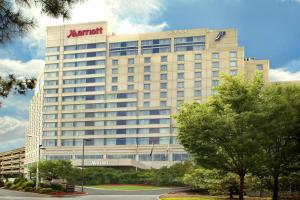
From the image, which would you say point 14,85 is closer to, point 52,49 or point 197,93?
point 197,93

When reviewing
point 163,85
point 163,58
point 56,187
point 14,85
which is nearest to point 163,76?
point 163,85

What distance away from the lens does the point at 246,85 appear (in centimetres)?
4306

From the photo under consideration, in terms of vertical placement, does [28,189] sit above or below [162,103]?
below

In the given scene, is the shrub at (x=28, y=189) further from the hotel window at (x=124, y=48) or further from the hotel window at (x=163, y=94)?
the hotel window at (x=124, y=48)

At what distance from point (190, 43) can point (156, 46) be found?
10.2 metres

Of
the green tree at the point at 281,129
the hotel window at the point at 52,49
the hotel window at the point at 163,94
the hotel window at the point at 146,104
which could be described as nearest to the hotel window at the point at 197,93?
the hotel window at the point at 163,94

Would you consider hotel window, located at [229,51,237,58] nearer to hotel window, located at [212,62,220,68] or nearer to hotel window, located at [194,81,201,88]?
hotel window, located at [212,62,220,68]

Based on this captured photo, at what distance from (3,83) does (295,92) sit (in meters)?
32.6

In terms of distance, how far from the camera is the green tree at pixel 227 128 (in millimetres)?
39938

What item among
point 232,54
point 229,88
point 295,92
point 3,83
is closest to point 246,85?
point 229,88

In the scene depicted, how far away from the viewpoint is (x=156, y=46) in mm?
150125

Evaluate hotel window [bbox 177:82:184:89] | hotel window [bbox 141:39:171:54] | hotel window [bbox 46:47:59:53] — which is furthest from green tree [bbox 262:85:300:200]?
hotel window [bbox 46:47:59:53]

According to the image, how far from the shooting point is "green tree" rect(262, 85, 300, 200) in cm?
4084

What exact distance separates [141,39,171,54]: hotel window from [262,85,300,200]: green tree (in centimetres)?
10569
